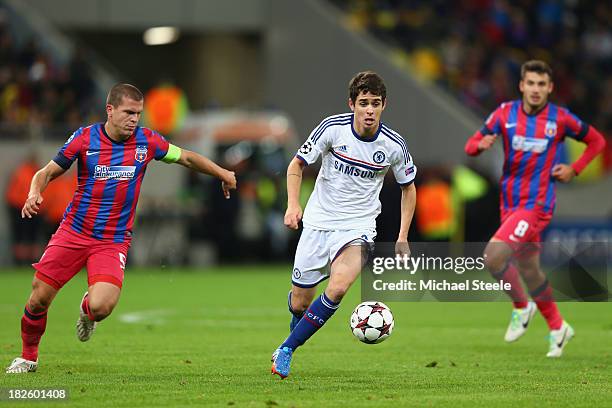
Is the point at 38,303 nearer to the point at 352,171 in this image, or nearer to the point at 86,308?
the point at 86,308

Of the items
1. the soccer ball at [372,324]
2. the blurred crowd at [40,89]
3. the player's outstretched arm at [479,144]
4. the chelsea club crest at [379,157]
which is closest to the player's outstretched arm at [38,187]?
the chelsea club crest at [379,157]

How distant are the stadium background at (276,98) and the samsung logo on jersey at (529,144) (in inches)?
276

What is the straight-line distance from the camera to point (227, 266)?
24.6m

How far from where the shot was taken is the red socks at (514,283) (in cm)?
1095

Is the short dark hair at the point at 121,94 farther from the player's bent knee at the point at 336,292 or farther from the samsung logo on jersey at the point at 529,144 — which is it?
the samsung logo on jersey at the point at 529,144

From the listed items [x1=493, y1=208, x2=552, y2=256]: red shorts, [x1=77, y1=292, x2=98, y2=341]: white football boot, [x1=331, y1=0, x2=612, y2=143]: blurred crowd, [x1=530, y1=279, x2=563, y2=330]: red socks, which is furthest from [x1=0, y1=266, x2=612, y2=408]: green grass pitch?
[x1=331, y1=0, x2=612, y2=143]: blurred crowd

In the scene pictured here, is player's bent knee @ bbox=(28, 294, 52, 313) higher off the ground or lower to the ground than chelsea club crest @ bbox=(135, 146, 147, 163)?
lower

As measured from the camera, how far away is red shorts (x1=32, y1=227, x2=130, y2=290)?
8.91m

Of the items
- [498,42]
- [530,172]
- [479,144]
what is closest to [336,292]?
[479,144]

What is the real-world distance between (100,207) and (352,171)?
1864mm

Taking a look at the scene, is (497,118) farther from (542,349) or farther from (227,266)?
(227,266)

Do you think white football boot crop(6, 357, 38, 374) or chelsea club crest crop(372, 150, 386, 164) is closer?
white football boot crop(6, 357, 38, 374)

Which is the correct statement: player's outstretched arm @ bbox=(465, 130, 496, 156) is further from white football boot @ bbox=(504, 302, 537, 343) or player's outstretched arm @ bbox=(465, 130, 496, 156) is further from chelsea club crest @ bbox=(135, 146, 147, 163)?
chelsea club crest @ bbox=(135, 146, 147, 163)

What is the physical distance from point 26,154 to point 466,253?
518 inches
